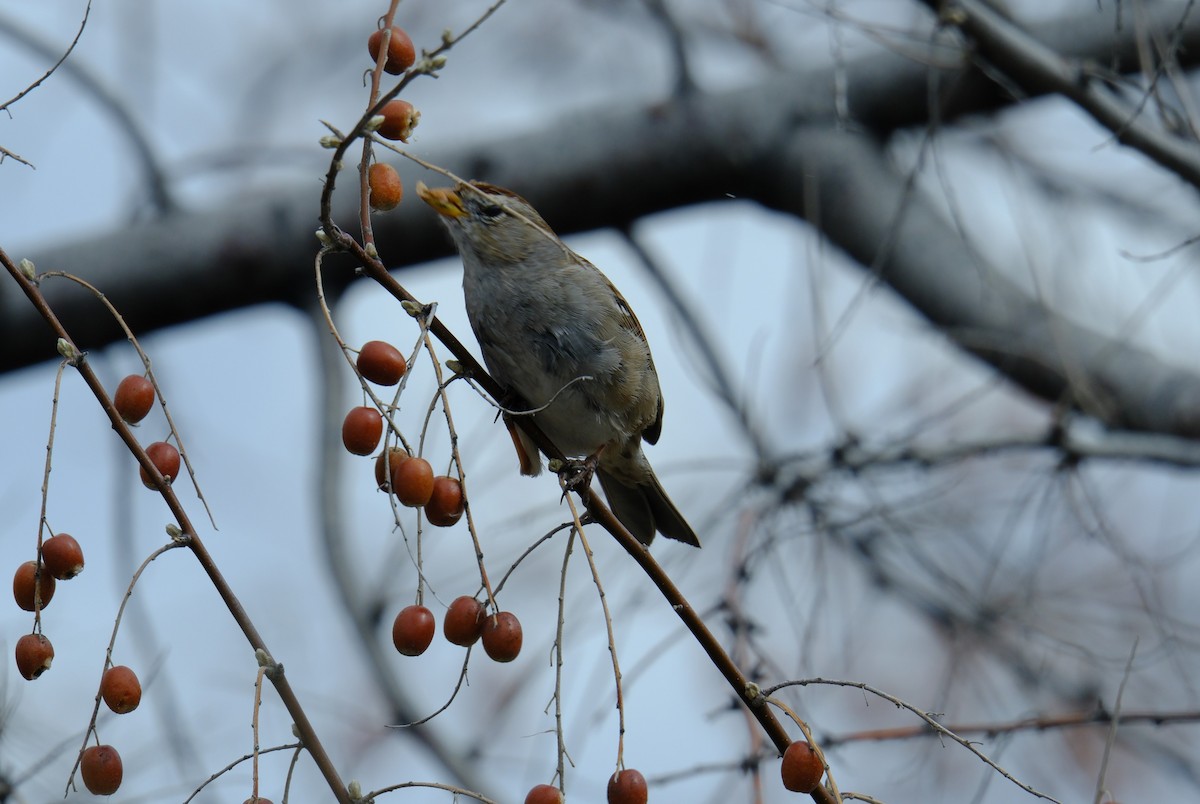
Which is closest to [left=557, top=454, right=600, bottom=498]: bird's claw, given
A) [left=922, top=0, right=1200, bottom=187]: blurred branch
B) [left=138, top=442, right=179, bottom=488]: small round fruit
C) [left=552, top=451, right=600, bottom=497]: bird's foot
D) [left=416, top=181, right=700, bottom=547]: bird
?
[left=552, top=451, right=600, bottom=497]: bird's foot

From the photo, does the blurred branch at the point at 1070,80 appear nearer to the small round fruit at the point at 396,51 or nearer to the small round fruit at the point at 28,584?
the small round fruit at the point at 396,51

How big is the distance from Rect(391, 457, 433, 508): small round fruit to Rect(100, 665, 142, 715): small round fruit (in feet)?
1.53

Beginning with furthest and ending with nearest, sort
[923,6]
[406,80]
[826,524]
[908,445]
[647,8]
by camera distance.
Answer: [647,8] < [908,445] < [826,524] < [923,6] < [406,80]

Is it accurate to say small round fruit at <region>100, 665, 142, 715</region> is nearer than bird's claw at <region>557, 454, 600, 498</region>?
Yes

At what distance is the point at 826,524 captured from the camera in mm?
3619

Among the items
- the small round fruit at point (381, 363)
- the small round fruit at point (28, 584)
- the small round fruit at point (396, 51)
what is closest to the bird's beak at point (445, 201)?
the small round fruit at point (396, 51)

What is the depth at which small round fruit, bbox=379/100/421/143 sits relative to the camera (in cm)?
192

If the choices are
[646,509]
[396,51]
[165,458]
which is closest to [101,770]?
[165,458]

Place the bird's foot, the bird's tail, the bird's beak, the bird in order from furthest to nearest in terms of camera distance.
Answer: the bird's tail, the bird, the bird's beak, the bird's foot

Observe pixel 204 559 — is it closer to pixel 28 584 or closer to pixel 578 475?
pixel 28 584

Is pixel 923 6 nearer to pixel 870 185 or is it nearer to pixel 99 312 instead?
pixel 870 185

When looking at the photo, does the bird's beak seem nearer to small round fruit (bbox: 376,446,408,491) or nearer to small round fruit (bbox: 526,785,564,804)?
small round fruit (bbox: 376,446,408,491)

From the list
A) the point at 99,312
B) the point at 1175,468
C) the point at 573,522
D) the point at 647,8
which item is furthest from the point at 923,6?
the point at 99,312

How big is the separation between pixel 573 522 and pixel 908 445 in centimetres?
224
